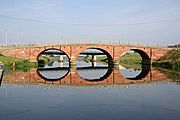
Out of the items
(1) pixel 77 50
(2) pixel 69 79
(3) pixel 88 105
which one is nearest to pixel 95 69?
(1) pixel 77 50

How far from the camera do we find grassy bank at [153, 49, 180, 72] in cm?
5937

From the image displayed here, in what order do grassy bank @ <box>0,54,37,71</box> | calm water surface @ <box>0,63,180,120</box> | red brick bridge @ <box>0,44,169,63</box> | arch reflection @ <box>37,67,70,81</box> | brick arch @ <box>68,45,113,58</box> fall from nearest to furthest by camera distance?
calm water surface @ <box>0,63,180,120</box>, arch reflection @ <box>37,67,70,81</box>, grassy bank @ <box>0,54,37,71</box>, red brick bridge @ <box>0,44,169,63</box>, brick arch @ <box>68,45,113,58</box>

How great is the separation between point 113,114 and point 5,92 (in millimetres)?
11064

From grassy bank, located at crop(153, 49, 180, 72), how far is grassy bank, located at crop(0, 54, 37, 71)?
24860 mm

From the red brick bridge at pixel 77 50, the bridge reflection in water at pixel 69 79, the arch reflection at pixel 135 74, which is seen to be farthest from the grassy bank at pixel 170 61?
the bridge reflection in water at pixel 69 79

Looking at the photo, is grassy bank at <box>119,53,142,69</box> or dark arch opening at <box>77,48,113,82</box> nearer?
dark arch opening at <box>77,48,113,82</box>

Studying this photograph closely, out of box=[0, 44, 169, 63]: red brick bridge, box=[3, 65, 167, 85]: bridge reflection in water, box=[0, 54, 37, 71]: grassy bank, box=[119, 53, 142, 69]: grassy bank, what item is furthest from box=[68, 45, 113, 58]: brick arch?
box=[3, 65, 167, 85]: bridge reflection in water

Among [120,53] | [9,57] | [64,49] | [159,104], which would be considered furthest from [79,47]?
[159,104]

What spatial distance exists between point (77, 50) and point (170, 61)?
18984 mm

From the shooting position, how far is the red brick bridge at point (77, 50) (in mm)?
63844

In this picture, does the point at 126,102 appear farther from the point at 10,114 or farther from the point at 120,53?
the point at 120,53

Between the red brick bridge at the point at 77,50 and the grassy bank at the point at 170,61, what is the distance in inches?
85.4

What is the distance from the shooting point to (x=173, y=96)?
25031mm

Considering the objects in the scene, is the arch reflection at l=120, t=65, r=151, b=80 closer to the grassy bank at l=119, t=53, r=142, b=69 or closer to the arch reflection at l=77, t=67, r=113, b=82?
the arch reflection at l=77, t=67, r=113, b=82
